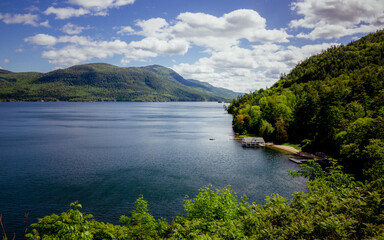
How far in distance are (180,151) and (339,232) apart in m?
79.6

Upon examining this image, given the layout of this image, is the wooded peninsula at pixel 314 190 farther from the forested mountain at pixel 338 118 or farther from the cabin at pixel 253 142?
the cabin at pixel 253 142

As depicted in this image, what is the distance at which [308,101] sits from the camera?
105625 mm

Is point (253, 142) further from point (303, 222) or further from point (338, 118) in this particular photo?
point (303, 222)

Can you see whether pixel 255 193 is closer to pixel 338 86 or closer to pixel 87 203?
pixel 87 203

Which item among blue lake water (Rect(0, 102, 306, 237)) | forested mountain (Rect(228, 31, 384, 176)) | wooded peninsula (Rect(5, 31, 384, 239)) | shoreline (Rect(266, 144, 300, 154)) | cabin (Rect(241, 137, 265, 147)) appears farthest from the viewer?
cabin (Rect(241, 137, 265, 147))

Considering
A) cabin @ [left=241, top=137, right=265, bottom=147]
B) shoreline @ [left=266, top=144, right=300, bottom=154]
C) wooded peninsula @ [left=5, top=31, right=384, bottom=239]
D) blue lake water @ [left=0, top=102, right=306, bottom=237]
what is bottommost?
blue lake water @ [left=0, top=102, right=306, bottom=237]

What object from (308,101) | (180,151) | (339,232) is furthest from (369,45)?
(339,232)

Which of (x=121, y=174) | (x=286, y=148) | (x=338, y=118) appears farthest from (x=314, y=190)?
(x=286, y=148)

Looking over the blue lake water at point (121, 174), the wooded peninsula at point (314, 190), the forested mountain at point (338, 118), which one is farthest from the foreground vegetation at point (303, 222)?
the forested mountain at point (338, 118)

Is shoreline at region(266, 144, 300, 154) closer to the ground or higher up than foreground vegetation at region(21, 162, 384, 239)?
closer to the ground

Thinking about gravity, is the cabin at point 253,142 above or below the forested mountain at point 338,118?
below

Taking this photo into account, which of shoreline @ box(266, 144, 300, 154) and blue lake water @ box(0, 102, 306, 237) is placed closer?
blue lake water @ box(0, 102, 306, 237)

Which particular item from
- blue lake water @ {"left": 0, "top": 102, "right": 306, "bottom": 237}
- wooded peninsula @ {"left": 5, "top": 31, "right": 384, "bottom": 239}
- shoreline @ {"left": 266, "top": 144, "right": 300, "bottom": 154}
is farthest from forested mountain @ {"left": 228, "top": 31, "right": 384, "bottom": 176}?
blue lake water @ {"left": 0, "top": 102, "right": 306, "bottom": 237}

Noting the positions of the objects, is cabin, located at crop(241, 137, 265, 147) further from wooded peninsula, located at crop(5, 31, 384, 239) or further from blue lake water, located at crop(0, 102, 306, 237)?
wooded peninsula, located at crop(5, 31, 384, 239)
